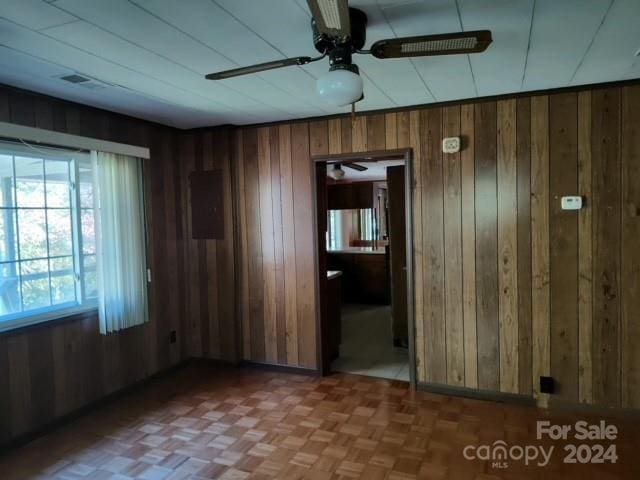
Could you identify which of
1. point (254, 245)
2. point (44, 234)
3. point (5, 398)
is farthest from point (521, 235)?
point (5, 398)

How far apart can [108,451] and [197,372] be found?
1.35 metres

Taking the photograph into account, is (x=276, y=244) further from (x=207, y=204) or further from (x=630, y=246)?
(x=630, y=246)

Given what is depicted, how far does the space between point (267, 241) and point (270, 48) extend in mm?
2039

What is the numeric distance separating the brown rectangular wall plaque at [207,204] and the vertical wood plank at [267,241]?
16.2 inches

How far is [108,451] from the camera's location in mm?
2605

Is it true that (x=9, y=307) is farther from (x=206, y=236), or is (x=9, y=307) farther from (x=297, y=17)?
(x=297, y=17)

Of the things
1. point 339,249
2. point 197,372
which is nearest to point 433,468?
point 197,372

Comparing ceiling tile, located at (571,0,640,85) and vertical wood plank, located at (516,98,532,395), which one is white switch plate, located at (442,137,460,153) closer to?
vertical wood plank, located at (516,98,532,395)

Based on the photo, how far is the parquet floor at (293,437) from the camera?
2.36 m

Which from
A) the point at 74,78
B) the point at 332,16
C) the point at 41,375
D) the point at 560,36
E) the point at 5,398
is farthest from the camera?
the point at 41,375

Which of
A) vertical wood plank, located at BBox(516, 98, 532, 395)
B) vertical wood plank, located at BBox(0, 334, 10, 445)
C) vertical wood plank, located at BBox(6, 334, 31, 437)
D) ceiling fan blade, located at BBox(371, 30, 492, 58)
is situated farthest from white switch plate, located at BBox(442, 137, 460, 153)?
vertical wood plank, located at BBox(6, 334, 31, 437)

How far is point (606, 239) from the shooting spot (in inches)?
112

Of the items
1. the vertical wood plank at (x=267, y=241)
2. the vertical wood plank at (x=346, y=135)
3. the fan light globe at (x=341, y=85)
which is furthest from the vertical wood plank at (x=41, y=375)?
the vertical wood plank at (x=346, y=135)

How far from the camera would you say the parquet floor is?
7.73 feet
